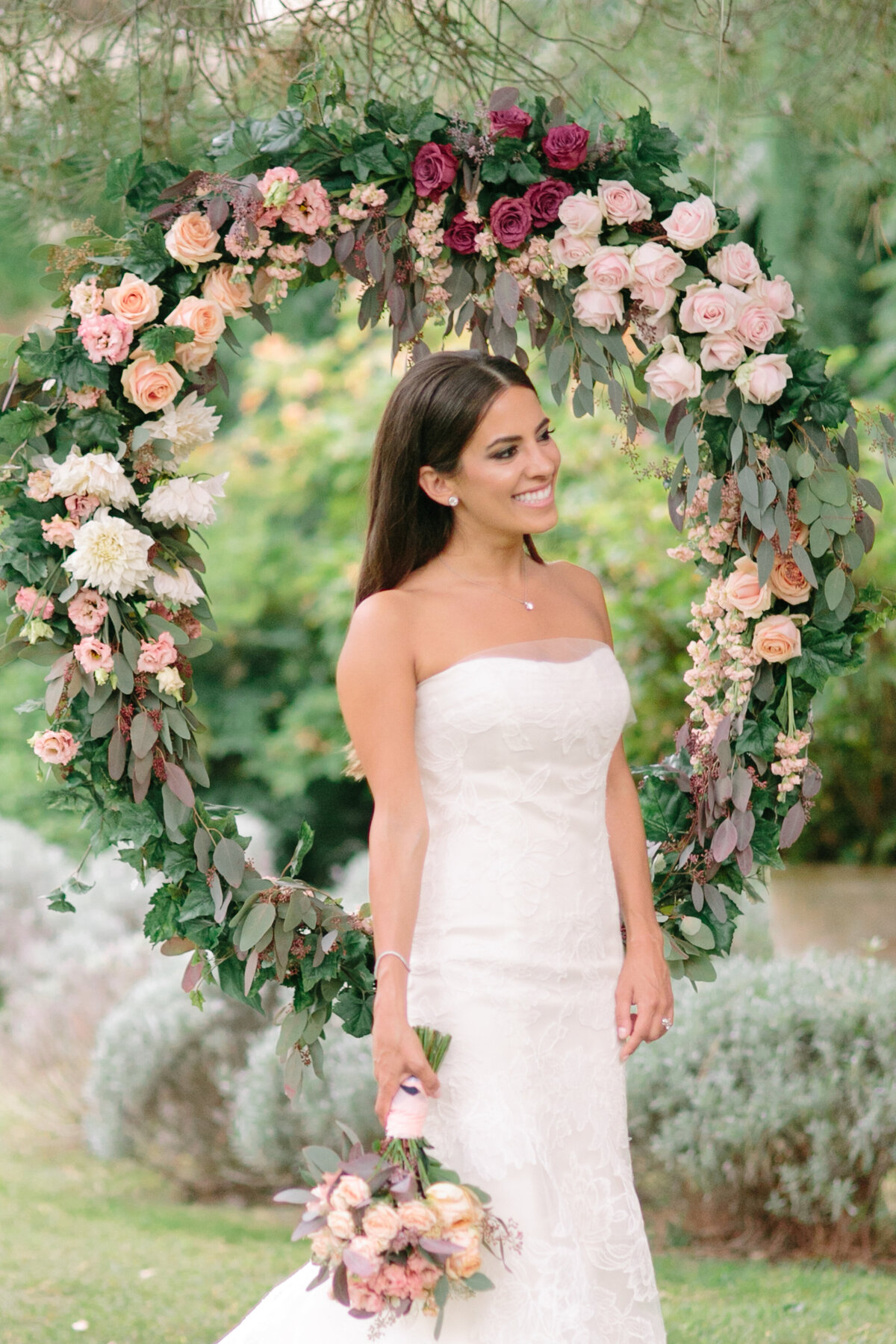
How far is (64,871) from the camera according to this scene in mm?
7297

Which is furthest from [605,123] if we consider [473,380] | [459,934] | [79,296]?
[459,934]

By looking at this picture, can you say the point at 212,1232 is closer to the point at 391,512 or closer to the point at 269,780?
the point at 391,512

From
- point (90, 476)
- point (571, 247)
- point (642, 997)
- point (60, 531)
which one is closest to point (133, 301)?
point (90, 476)

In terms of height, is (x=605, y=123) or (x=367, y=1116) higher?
(x=605, y=123)

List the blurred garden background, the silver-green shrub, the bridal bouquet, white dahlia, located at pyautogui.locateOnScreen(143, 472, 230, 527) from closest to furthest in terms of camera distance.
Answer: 1. the bridal bouquet
2. white dahlia, located at pyautogui.locateOnScreen(143, 472, 230, 527)
3. the blurred garden background
4. the silver-green shrub

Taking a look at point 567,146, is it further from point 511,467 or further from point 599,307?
point 511,467

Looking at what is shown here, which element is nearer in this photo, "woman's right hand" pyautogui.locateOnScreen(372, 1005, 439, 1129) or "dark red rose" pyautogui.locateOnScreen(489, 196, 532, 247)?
"woman's right hand" pyautogui.locateOnScreen(372, 1005, 439, 1129)

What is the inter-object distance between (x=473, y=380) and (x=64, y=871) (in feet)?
17.2

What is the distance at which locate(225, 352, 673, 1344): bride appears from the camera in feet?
8.14

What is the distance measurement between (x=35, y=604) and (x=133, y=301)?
1.90 ft

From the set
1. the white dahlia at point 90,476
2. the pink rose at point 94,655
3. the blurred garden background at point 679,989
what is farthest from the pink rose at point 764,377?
the pink rose at point 94,655

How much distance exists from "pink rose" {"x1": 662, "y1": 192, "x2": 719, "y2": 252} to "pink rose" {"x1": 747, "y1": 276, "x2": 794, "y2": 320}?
5.1 inches

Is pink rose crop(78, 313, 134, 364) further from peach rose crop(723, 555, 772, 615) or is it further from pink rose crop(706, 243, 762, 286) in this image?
peach rose crop(723, 555, 772, 615)

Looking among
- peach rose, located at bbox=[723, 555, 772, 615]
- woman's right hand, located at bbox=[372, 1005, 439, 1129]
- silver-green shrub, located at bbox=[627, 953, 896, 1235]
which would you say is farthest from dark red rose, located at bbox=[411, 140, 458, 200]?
silver-green shrub, located at bbox=[627, 953, 896, 1235]
